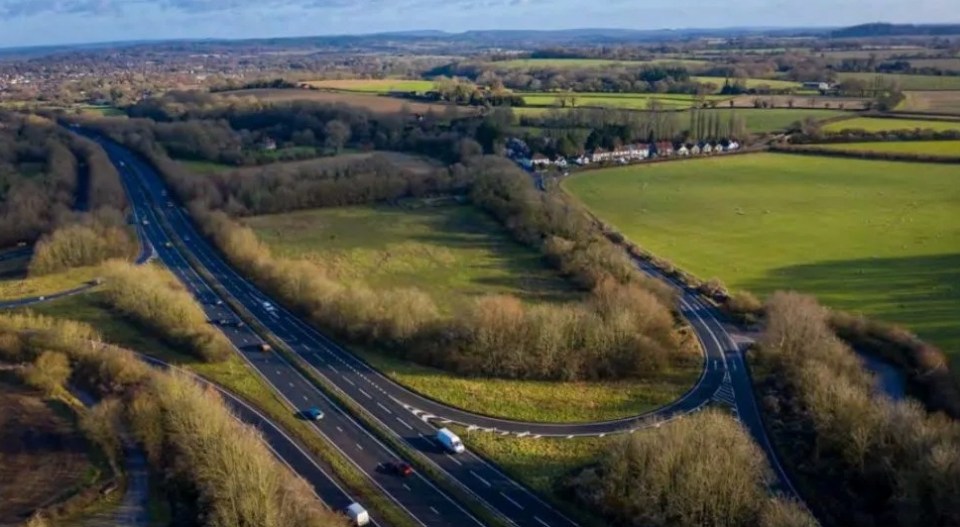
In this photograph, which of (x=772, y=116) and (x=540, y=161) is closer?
(x=540, y=161)

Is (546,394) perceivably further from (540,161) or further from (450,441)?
(540,161)

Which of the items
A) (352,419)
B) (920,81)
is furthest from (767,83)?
(352,419)

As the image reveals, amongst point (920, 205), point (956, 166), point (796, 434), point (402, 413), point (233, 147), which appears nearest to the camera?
point (796, 434)

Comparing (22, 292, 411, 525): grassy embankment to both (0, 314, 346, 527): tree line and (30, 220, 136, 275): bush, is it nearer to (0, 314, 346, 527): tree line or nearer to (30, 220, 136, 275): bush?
(0, 314, 346, 527): tree line

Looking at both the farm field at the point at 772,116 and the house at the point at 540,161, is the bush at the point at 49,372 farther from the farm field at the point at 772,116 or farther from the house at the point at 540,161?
the farm field at the point at 772,116

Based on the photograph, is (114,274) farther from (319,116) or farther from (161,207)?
(319,116)

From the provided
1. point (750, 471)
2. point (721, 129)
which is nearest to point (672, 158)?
point (721, 129)
